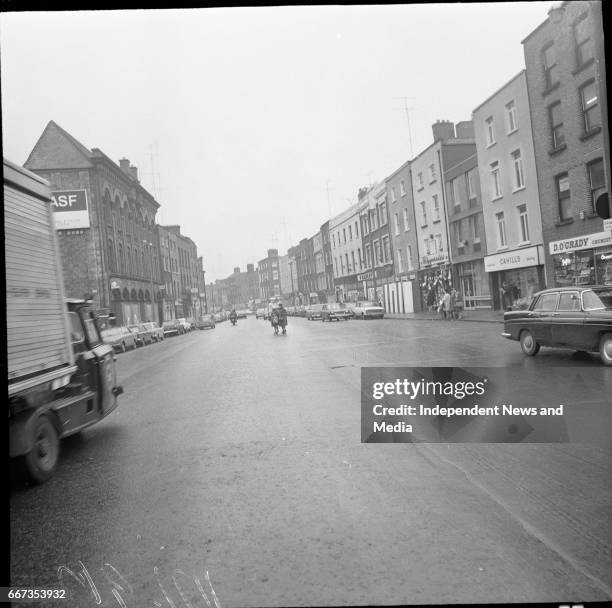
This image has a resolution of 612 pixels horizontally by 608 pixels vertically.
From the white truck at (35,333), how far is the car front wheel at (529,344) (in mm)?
6580

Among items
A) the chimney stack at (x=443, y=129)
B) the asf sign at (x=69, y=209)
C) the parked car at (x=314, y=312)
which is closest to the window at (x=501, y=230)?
the chimney stack at (x=443, y=129)

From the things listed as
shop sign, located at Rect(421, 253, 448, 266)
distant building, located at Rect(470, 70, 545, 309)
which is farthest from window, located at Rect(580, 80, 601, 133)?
shop sign, located at Rect(421, 253, 448, 266)

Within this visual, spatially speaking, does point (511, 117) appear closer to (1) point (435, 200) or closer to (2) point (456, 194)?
(2) point (456, 194)

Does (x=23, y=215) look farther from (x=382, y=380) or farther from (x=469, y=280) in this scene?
(x=469, y=280)

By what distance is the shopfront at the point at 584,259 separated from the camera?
179 inches

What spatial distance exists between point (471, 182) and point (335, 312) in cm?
1096

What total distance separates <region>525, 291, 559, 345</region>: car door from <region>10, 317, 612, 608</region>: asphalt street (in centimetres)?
110

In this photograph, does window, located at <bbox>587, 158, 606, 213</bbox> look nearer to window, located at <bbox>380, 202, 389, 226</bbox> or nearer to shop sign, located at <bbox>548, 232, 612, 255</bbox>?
shop sign, located at <bbox>548, 232, 612, 255</bbox>

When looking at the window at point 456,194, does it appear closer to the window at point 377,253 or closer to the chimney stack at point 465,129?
the chimney stack at point 465,129

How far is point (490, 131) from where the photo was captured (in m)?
5.22

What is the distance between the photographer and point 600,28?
329 centimetres

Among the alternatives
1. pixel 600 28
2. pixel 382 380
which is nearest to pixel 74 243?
pixel 382 380

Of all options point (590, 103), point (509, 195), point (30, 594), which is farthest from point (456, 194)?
point (30, 594)

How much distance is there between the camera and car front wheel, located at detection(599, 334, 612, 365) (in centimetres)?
660
